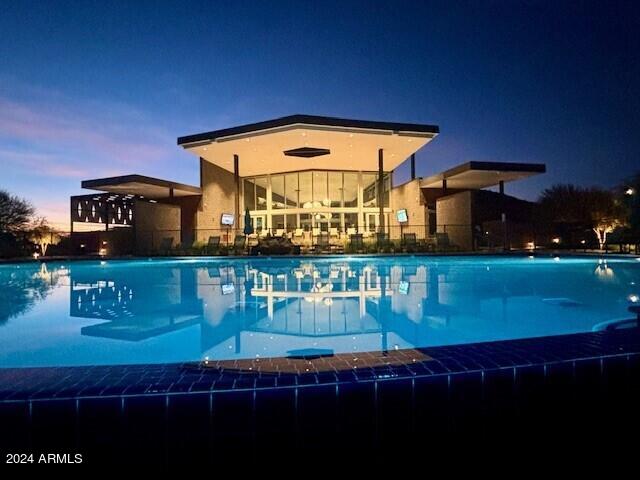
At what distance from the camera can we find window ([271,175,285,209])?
25.4 metres

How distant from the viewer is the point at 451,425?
169cm

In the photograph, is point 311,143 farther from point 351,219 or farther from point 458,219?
point 458,219

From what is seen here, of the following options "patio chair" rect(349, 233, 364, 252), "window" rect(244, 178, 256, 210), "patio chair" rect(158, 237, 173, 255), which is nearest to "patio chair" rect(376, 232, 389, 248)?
"patio chair" rect(349, 233, 364, 252)

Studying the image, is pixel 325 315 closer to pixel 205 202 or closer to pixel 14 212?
pixel 205 202

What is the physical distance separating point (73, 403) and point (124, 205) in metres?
37.0

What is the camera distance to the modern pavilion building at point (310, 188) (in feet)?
56.6

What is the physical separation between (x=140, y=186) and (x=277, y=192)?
27.3ft

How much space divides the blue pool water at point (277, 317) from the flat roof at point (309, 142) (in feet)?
32.4

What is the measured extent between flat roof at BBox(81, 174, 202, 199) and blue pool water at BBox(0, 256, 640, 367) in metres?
12.3

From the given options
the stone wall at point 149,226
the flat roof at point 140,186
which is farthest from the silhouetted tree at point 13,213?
the stone wall at point 149,226

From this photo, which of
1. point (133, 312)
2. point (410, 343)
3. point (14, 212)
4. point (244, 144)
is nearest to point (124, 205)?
point (14, 212)

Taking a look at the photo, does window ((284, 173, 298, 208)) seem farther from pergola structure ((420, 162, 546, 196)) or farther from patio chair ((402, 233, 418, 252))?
patio chair ((402, 233, 418, 252))

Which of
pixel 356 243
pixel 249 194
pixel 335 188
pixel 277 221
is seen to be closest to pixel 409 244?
pixel 356 243

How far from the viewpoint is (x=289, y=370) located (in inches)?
70.8
